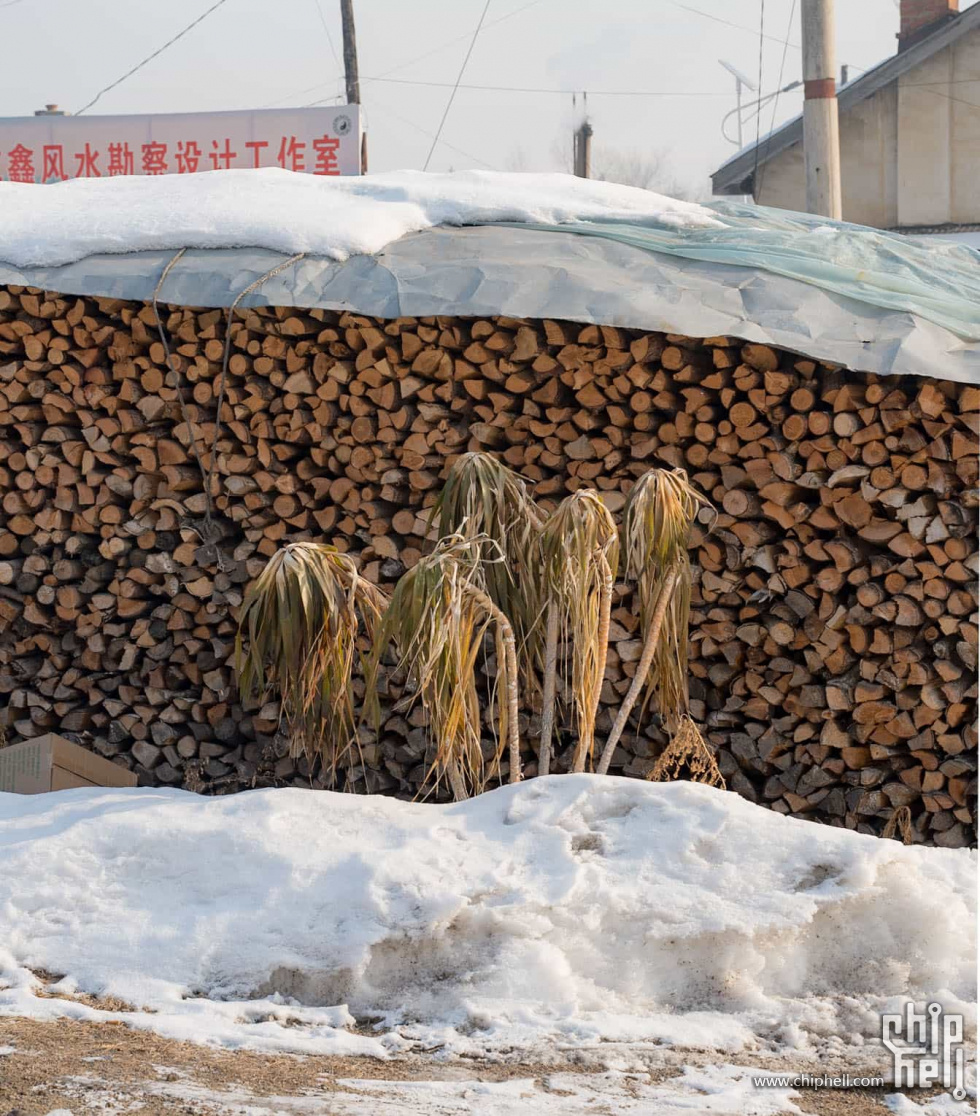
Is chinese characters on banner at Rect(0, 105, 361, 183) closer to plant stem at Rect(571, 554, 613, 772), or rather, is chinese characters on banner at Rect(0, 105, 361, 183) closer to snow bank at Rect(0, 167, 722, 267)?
snow bank at Rect(0, 167, 722, 267)

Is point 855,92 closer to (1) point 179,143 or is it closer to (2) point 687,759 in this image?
(1) point 179,143

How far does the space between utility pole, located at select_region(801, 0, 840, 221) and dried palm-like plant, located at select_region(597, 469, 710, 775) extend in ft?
14.9

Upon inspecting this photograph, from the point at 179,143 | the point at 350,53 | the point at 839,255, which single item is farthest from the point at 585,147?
the point at 839,255

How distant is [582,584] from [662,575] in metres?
0.35

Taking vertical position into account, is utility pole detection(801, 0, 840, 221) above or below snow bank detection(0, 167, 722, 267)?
above

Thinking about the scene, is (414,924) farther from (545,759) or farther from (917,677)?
(917,677)

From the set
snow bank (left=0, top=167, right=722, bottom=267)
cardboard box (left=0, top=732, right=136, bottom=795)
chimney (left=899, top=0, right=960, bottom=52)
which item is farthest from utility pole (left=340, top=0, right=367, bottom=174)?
cardboard box (left=0, top=732, right=136, bottom=795)

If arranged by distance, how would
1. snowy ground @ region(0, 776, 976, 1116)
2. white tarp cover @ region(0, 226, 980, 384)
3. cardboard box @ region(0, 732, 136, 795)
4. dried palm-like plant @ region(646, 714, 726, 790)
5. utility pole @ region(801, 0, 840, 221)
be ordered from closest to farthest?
snowy ground @ region(0, 776, 976, 1116) → white tarp cover @ region(0, 226, 980, 384) → dried palm-like plant @ region(646, 714, 726, 790) → cardboard box @ region(0, 732, 136, 795) → utility pole @ region(801, 0, 840, 221)

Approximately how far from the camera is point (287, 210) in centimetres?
483

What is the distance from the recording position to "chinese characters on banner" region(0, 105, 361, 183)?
902 centimetres

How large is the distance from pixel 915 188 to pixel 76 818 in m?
12.6

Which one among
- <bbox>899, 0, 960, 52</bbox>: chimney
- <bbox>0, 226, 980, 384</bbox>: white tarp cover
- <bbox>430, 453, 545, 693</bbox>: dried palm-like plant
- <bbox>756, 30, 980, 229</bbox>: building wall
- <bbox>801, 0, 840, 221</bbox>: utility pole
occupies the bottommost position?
<bbox>430, 453, 545, 693</bbox>: dried palm-like plant

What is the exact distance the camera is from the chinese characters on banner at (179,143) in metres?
9.02

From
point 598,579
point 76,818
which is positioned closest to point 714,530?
point 598,579
